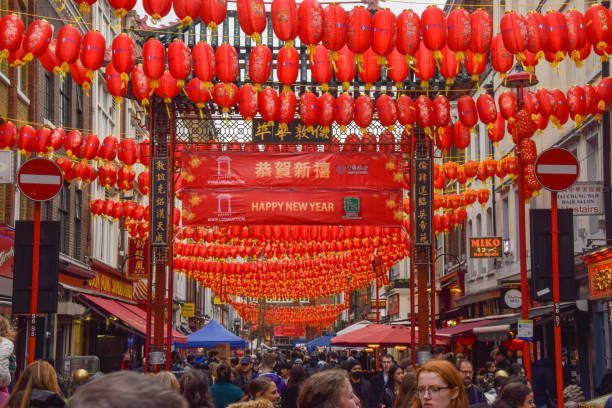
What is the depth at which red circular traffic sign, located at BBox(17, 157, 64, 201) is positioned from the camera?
11.6 m

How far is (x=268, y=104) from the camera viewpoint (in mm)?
16078

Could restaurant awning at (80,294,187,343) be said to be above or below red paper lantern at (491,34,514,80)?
below

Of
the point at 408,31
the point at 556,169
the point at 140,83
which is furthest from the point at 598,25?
the point at 140,83

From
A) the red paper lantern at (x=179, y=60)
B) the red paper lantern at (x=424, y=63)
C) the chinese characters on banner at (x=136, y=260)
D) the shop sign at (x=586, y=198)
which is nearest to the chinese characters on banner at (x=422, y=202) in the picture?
the red paper lantern at (x=424, y=63)

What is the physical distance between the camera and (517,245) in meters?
31.7

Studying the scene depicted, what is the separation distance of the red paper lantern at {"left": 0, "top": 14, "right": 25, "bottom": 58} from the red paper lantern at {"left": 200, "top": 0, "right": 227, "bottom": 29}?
118 inches

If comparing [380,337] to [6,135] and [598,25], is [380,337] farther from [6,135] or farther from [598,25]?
[598,25]

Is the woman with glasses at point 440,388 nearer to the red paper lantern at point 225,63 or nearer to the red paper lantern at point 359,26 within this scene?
the red paper lantern at point 359,26

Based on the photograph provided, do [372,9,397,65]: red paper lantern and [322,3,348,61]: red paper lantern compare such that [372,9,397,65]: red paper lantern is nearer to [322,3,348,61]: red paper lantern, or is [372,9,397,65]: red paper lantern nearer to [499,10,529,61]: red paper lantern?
[322,3,348,61]: red paper lantern

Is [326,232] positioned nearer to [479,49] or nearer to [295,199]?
[295,199]

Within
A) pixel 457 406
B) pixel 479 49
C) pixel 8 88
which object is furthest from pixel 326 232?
pixel 457 406

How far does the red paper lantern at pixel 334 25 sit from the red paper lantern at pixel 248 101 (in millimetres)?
3836

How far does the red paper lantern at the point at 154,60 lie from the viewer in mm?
14008

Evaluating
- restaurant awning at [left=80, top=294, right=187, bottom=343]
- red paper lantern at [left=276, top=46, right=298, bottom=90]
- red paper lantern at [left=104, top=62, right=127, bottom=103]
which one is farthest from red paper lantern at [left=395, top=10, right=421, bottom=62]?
restaurant awning at [left=80, top=294, right=187, bottom=343]
